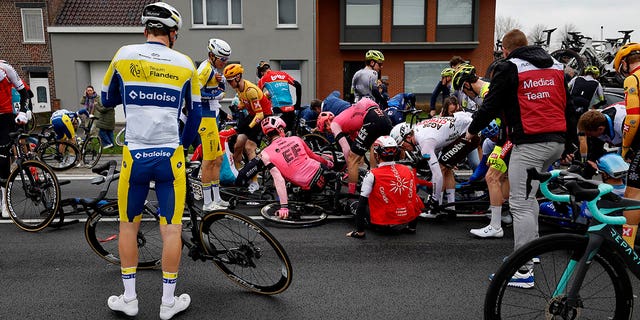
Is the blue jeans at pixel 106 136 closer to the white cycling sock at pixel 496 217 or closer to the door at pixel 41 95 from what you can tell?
the white cycling sock at pixel 496 217

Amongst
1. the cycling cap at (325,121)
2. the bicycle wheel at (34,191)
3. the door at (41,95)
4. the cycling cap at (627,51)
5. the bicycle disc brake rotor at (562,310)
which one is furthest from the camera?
the door at (41,95)

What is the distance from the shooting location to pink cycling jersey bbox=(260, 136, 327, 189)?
641 centimetres

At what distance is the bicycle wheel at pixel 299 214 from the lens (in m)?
6.16

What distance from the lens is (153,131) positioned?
356 centimetres

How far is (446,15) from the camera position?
1047 inches

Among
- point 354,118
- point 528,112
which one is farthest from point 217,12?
point 528,112

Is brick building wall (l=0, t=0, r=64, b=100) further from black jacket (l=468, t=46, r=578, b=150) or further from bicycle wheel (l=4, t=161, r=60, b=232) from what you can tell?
black jacket (l=468, t=46, r=578, b=150)

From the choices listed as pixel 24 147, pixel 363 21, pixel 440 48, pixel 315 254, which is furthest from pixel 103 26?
pixel 315 254

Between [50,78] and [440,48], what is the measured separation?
2061 centimetres

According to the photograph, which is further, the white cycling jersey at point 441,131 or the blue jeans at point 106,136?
the blue jeans at point 106,136

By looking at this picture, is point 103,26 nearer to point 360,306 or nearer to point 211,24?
point 211,24

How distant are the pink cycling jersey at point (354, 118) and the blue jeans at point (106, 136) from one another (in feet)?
27.4

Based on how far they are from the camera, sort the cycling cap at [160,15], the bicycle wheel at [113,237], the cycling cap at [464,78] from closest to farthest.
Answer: the cycling cap at [160,15]
the bicycle wheel at [113,237]
the cycling cap at [464,78]

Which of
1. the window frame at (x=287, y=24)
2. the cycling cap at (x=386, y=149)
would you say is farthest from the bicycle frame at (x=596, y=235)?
the window frame at (x=287, y=24)
